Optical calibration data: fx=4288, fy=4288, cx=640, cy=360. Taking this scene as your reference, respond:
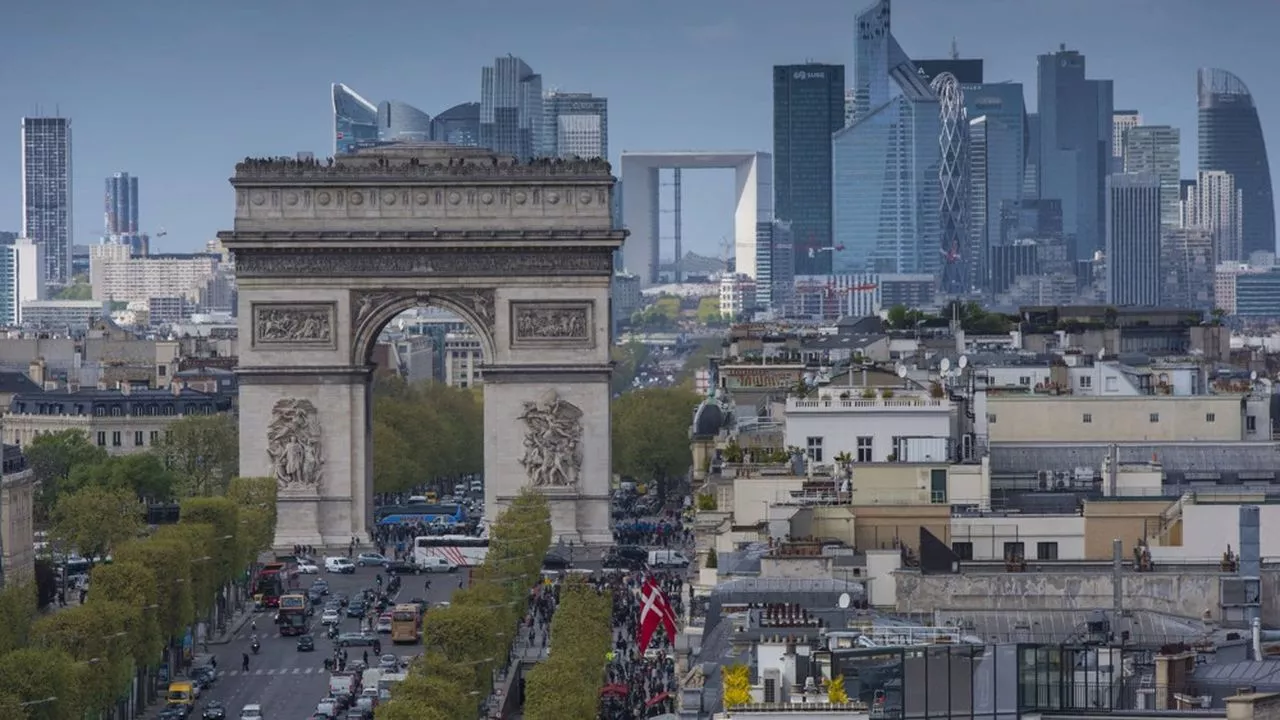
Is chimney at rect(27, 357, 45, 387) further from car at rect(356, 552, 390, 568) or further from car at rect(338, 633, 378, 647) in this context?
car at rect(338, 633, 378, 647)

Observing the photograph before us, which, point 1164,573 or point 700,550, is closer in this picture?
point 1164,573

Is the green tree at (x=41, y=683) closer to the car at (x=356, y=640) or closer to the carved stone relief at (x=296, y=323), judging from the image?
the car at (x=356, y=640)

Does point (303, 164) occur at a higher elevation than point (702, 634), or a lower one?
higher

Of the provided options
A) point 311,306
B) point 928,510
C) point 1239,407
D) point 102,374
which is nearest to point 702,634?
point 928,510

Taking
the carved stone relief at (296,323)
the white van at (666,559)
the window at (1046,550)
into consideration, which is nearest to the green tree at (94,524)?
the carved stone relief at (296,323)

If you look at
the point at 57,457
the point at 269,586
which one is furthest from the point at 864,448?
A: the point at 57,457

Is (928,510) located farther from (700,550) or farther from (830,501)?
(700,550)

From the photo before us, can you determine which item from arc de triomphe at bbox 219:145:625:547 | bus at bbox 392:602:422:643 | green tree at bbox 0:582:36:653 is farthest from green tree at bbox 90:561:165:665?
arc de triomphe at bbox 219:145:625:547
